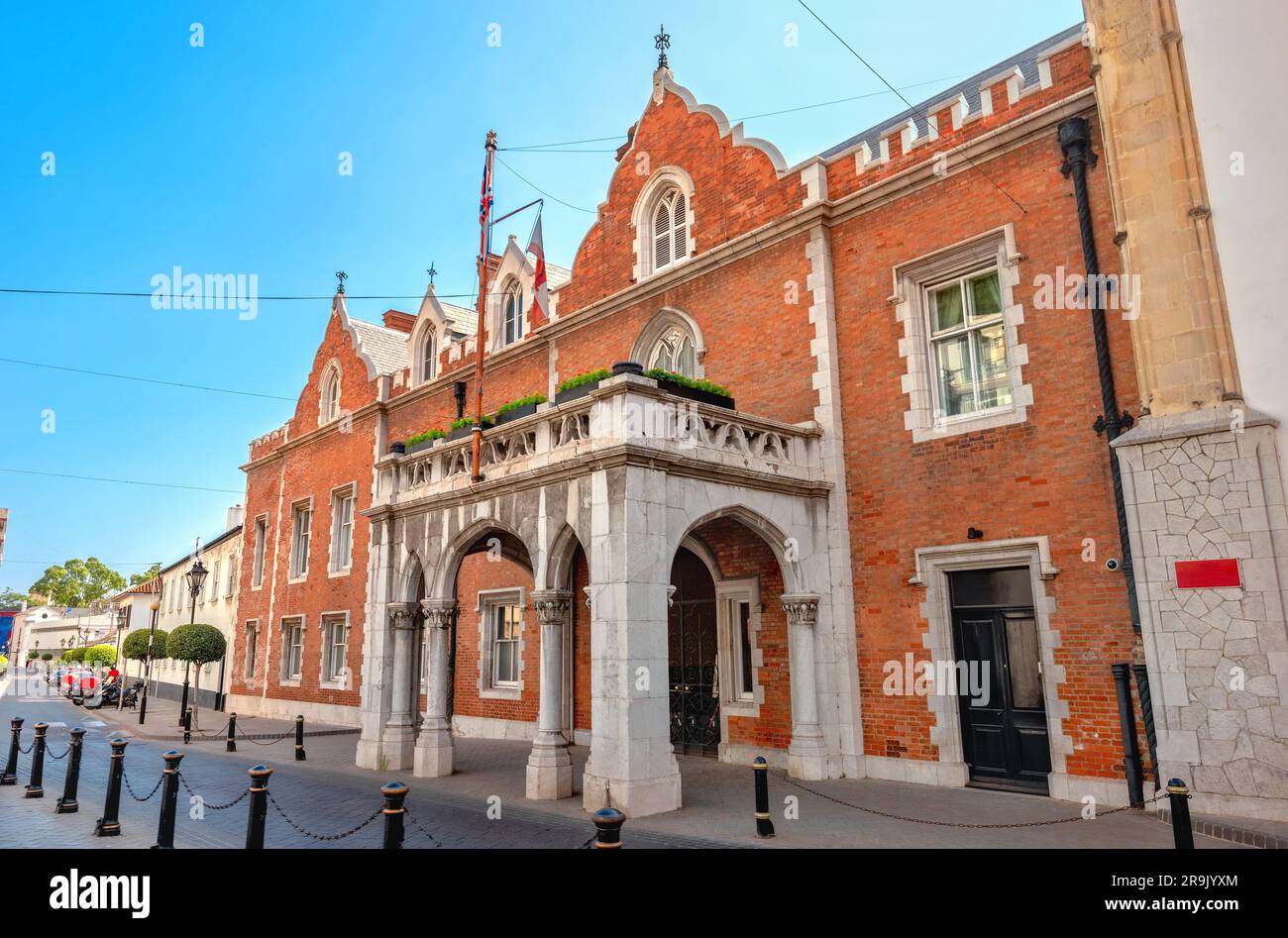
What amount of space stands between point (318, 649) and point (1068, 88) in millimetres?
23777

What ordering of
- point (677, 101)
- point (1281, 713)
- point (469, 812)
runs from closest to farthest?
point (1281, 713), point (469, 812), point (677, 101)

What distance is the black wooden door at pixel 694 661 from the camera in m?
14.7

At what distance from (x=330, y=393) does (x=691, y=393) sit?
2054cm

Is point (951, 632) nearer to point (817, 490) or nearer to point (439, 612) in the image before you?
point (817, 490)

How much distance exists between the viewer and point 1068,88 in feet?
36.6

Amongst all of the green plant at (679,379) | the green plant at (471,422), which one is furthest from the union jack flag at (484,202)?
the green plant at (679,379)

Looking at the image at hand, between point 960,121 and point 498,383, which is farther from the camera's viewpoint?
point 498,383

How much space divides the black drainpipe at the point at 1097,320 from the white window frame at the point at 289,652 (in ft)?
77.1

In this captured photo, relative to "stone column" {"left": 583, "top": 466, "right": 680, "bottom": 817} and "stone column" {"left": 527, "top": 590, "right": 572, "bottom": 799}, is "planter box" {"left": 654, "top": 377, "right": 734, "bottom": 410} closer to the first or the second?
"stone column" {"left": 583, "top": 466, "right": 680, "bottom": 817}

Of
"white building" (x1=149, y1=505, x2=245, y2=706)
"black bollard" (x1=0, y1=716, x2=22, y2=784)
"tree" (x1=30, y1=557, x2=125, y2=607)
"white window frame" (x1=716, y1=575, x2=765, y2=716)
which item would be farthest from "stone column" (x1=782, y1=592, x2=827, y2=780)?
"tree" (x1=30, y1=557, x2=125, y2=607)

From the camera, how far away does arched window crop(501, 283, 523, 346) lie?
69.0 ft

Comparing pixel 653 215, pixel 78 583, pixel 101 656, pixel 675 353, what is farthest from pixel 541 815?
pixel 78 583

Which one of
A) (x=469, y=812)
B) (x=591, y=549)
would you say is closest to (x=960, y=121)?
(x=591, y=549)

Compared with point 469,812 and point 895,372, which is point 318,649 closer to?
point 469,812
